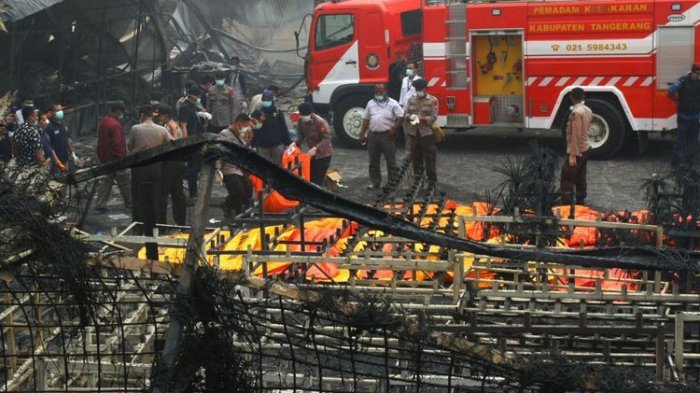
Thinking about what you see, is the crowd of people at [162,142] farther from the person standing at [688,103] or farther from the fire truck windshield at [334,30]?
the person standing at [688,103]

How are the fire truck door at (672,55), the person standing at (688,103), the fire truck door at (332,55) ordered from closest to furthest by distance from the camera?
the person standing at (688,103)
the fire truck door at (672,55)
the fire truck door at (332,55)

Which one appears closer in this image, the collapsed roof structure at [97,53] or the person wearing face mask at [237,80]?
the collapsed roof structure at [97,53]

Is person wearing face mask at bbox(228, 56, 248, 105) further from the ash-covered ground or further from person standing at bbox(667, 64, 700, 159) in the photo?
person standing at bbox(667, 64, 700, 159)

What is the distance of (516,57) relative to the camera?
56.3ft

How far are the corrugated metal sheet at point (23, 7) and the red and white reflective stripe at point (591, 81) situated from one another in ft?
24.2

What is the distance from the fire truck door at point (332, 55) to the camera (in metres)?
18.5

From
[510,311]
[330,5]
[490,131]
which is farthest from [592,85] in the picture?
[510,311]

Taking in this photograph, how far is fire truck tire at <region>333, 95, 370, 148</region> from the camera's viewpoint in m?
18.5

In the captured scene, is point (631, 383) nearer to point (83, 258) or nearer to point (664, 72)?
point (83, 258)

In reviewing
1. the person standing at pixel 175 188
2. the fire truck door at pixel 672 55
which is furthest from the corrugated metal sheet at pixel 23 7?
the fire truck door at pixel 672 55

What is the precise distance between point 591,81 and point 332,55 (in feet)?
14.5

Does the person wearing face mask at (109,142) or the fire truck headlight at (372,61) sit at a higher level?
the fire truck headlight at (372,61)

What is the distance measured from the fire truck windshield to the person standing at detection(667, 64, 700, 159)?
538cm

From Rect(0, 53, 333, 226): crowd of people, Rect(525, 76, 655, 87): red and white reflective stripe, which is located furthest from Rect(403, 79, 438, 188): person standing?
Rect(525, 76, 655, 87): red and white reflective stripe
